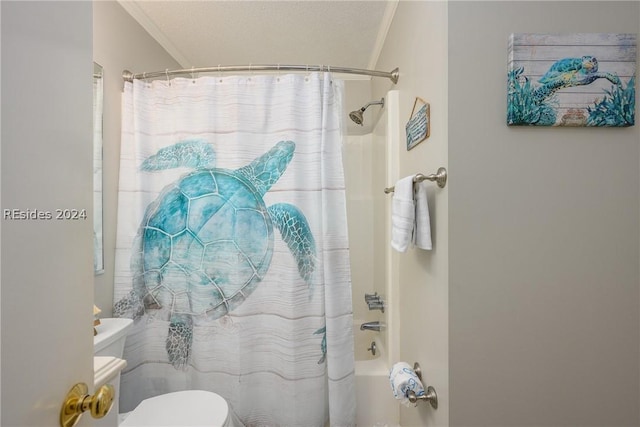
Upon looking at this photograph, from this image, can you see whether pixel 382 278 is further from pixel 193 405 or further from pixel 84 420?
pixel 84 420

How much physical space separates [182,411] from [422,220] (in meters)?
1.26

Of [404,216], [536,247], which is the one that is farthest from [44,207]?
[536,247]

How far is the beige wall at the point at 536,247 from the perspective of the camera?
3.14 feet

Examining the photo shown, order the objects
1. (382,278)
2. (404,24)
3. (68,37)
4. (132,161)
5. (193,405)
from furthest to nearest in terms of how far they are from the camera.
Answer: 1. (382,278)
2. (132,161)
3. (404,24)
4. (193,405)
5. (68,37)

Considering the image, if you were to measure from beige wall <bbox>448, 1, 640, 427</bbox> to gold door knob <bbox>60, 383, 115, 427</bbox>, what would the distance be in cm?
91

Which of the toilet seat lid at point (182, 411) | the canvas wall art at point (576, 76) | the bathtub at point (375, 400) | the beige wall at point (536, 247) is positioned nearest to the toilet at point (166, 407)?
the toilet seat lid at point (182, 411)

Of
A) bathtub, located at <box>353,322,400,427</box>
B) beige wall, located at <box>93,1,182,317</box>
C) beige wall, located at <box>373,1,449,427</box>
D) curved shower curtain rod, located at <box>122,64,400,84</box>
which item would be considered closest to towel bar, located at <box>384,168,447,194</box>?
beige wall, located at <box>373,1,449,427</box>

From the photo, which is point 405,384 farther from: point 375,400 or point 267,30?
point 267,30

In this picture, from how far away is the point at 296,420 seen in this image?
1545 millimetres

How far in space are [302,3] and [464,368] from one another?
1841mm

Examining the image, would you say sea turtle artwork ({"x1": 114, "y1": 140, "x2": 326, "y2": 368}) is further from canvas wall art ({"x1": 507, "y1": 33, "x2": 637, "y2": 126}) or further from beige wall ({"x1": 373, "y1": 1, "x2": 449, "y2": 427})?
canvas wall art ({"x1": 507, "y1": 33, "x2": 637, "y2": 126})

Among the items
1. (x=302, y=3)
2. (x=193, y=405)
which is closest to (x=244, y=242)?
(x=193, y=405)

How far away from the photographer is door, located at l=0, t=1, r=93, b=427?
0.43 meters

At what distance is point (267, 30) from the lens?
6.32 ft
